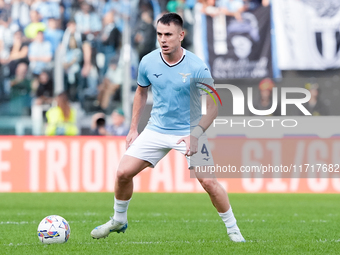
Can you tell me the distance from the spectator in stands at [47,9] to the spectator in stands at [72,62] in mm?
971

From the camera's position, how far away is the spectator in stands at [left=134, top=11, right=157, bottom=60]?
52.7 feet

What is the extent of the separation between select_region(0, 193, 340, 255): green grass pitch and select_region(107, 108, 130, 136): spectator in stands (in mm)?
1955

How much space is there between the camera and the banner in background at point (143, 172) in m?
13.2

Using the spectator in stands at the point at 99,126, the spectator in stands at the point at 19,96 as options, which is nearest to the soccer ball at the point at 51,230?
the spectator in stands at the point at 99,126

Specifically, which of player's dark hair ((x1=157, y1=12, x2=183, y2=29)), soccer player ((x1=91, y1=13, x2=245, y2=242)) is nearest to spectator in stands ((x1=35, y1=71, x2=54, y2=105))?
soccer player ((x1=91, y1=13, x2=245, y2=242))

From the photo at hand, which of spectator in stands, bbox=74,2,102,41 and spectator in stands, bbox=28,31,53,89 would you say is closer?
spectator in stands, bbox=28,31,53,89

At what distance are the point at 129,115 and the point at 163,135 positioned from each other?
29.0ft

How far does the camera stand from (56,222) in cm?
612

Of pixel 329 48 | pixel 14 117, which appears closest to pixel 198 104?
pixel 14 117

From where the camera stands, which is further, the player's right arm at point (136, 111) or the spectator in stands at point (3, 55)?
the spectator in stands at point (3, 55)

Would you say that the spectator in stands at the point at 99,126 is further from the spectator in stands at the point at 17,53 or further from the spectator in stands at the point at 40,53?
the spectator in stands at the point at 17,53

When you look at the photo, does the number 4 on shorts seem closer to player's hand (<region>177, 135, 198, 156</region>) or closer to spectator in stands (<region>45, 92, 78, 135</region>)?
player's hand (<region>177, 135, 198, 156</region>)

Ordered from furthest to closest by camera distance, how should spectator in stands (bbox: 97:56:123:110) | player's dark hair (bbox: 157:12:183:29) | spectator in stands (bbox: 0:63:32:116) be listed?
spectator in stands (bbox: 97:56:123:110), spectator in stands (bbox: 0:63:32:116), player's dark hair (bbox: 157:12:183:29)

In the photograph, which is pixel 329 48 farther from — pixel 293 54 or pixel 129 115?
pixel 129 115
